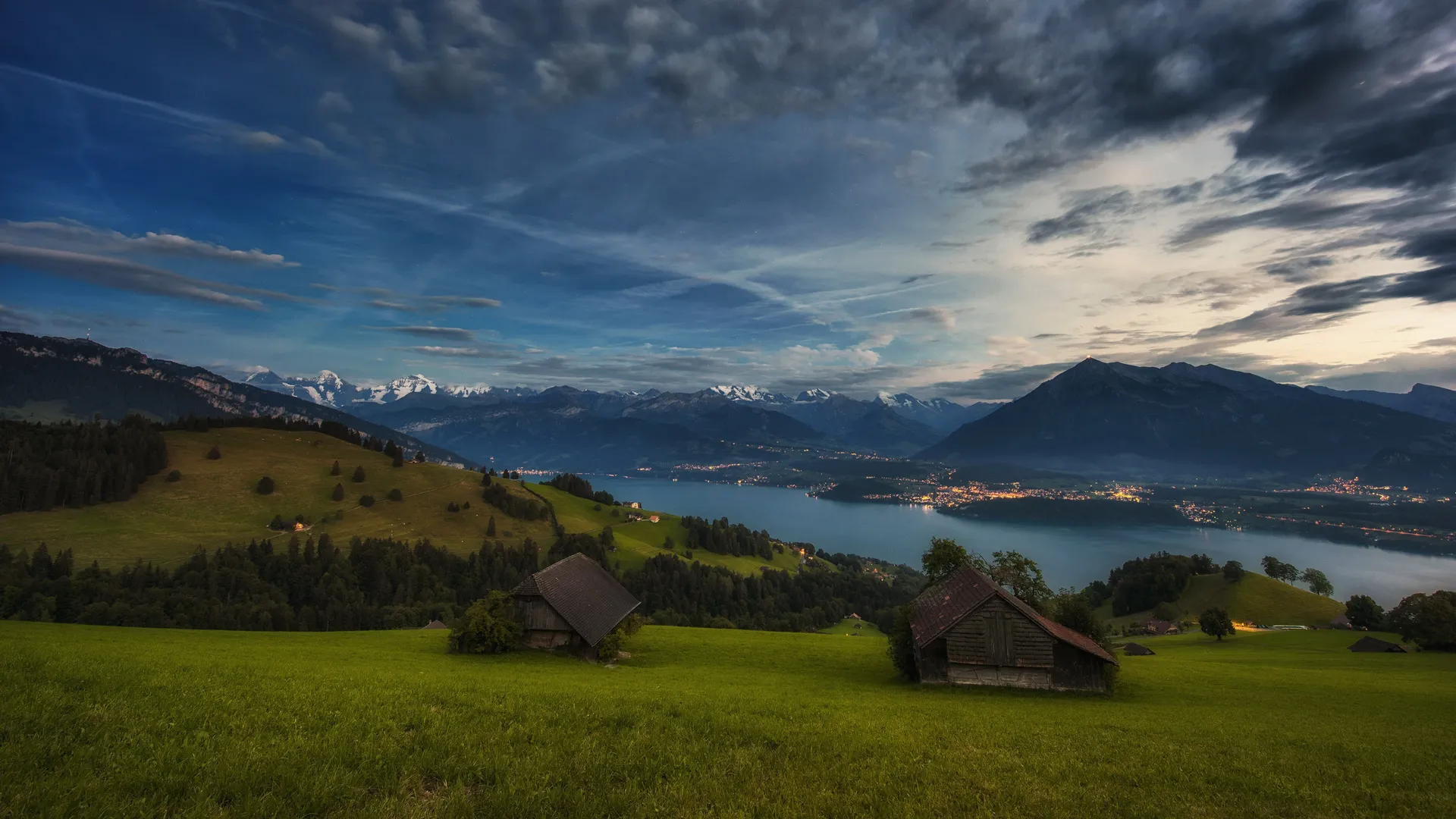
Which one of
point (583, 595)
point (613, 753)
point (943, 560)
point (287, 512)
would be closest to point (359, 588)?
point (287, 512)

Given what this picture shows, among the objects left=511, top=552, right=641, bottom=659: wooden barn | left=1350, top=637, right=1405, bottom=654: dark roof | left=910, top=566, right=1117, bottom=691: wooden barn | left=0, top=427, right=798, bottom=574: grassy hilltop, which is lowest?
left=0, top=427, right=798, bottom=574: grassy hilltop

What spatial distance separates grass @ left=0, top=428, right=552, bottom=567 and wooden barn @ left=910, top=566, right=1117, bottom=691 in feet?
389

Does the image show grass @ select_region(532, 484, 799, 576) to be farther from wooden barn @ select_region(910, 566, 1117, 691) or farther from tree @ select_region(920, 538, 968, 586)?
wooden barn @ select_region(910, 566, 1117, 691)

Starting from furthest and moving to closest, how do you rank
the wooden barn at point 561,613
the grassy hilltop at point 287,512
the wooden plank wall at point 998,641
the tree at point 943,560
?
the grassy hilltop at point 287,512 → the tree at point 943,560 → the wooden barn at point 561,613 → the wooden plank wall at point 998,641

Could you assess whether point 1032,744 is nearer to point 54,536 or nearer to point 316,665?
point 316,665

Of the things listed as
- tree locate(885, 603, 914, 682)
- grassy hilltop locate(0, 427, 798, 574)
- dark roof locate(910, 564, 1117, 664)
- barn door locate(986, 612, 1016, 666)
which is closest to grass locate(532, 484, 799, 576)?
grassy hilltop locate(0, 427, 798, 574)

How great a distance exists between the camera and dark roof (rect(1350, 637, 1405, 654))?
55969 millimetres

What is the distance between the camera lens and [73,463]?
109250 mm

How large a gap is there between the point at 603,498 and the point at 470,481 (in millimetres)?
46135

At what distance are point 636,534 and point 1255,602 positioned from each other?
447ft

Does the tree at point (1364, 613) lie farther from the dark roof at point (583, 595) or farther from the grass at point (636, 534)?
the grass at point (636, 534)

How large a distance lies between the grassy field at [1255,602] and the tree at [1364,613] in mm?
15578

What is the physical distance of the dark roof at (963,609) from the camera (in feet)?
100

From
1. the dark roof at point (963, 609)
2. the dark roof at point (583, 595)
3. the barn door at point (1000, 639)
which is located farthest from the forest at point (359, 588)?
the barn door at point (1000, 639)
